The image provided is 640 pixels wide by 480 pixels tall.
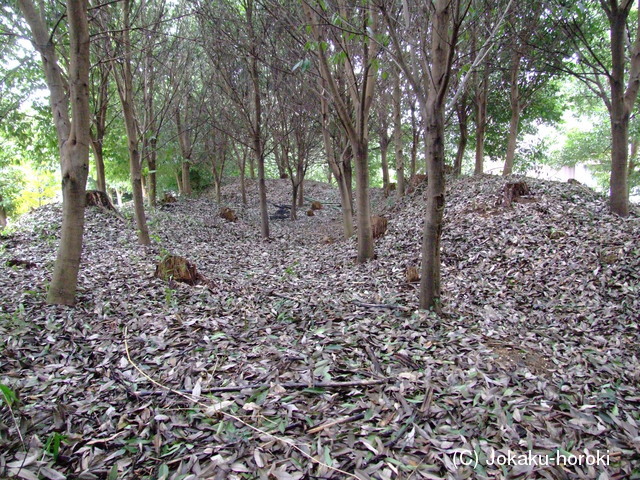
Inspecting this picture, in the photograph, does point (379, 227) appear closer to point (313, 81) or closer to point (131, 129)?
point (313, 81)

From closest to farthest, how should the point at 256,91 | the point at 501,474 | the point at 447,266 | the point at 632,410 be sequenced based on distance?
the point at 501,474, the point at 632,410, the point at 447,266, the point at 256,91

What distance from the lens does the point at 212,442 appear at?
1737mm

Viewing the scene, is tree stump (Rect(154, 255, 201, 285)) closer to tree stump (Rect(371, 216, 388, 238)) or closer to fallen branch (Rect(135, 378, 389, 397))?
fallen branch (Rect(135, 378, 389, 397))

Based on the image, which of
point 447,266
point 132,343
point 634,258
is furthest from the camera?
point 447,266

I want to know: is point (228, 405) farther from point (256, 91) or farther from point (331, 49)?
point (256, 91)

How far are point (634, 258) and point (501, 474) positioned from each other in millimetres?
3474

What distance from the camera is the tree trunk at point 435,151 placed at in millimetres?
2898

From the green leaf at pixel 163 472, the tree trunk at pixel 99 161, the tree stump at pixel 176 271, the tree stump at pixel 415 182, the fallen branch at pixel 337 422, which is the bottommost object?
the green leaf at pixel 163 472

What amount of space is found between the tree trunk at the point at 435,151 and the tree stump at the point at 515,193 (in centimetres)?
327

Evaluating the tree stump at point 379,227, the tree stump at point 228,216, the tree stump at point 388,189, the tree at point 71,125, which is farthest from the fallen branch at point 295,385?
the tree stump at point 388,189

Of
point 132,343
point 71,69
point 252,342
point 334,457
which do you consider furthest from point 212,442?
point 71,69

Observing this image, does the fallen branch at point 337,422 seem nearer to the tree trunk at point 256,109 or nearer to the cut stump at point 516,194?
the cut stump at point 516,194

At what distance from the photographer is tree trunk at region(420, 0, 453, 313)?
2.90m

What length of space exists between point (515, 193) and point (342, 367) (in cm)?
504
